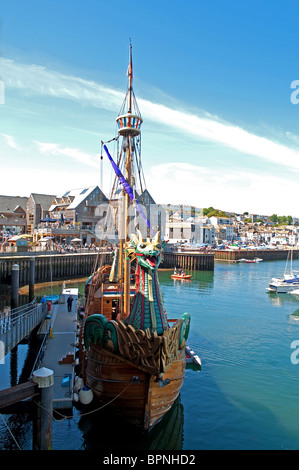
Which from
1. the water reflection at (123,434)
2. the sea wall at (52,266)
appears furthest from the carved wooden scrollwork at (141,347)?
the sea wall at (52,266)

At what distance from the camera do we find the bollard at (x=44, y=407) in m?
10.3

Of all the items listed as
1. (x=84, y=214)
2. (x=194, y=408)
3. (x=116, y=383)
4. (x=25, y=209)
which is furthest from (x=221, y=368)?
(x=25, y=209)

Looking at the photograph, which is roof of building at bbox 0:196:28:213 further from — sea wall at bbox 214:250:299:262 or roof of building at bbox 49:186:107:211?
sea wall at bbox 214:250:299:262

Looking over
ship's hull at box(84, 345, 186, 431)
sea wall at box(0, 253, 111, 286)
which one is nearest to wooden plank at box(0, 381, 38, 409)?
ship's hull at box(84, 345, 186, 431)

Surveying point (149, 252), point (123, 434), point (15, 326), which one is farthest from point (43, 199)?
point (123, 434)

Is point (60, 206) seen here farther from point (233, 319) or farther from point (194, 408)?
point (194, 408)

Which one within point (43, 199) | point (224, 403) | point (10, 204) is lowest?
point (224, 403)

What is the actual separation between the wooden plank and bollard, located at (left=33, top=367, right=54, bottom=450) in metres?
0.17

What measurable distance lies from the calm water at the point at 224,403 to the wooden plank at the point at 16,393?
499cm

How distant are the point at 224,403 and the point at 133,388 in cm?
604

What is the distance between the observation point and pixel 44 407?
10.3m

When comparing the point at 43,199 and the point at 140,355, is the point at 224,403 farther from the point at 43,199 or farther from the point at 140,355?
the point at 43,199

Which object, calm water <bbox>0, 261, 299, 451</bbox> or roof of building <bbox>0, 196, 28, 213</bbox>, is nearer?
calm water <bbox>0, 261, 299, 451</bbox>

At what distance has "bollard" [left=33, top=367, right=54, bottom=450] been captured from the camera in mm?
10328
